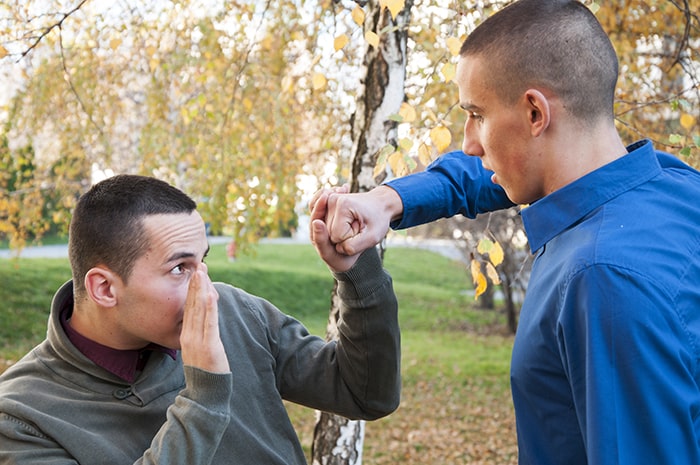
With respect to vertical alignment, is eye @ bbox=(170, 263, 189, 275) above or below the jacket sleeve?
above

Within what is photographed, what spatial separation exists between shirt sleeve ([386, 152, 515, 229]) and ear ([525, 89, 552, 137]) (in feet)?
2.14

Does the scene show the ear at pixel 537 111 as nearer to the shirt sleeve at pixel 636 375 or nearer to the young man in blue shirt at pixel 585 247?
the young man in blue shirt at pixel 585 247

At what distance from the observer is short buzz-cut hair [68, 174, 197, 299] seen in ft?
7.33

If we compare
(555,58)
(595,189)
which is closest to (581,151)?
(595,189)

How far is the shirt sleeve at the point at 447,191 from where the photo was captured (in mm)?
2279

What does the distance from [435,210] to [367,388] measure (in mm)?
600

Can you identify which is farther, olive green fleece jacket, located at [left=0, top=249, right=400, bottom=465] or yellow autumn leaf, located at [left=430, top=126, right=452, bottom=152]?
yellow autumn leaf, located at [left=430, top=126, right=452, bottom=152]

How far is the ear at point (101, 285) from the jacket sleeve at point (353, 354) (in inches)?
21.2

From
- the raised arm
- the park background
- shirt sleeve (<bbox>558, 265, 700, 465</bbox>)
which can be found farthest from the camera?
the park background

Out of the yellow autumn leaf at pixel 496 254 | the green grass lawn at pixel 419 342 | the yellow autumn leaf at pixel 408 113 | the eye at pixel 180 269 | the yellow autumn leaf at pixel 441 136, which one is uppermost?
the yellow autumn leaf at pixel 408 113

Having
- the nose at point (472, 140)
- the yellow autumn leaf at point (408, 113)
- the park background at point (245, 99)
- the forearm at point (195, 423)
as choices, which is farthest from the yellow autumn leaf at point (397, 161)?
the park background at point (245, 99)

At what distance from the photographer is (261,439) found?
2.35 meters

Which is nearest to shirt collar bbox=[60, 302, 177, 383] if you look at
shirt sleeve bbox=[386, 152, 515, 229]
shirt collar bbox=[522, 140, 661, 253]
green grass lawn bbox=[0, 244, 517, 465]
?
shirt sleeve bbox=[386, 152, 515, 229]

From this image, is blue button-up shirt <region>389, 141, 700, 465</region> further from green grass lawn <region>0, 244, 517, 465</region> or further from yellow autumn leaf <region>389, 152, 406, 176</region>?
green grass lawn <region>0, 244, 517, 465</region>
